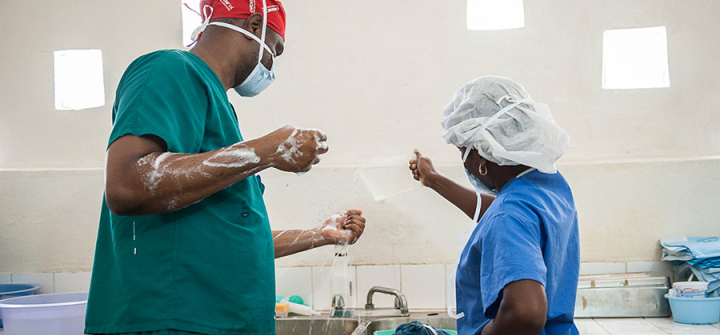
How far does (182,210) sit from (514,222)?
2.14ft

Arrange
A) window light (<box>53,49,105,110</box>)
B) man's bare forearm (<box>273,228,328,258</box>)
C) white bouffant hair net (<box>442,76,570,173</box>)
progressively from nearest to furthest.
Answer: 1. white bouffant hair net (<box>442,76,570,173</box>)
2. man's bare forearm (<box>273,228,328,258</box>)
3. window light (<box>53,49,105,110</box>)

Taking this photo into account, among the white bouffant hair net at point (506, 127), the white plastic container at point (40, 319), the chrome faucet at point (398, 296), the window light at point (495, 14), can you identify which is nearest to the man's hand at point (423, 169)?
the chrome faucet at point (398, 296)

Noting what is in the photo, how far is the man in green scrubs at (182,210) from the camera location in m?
0.99

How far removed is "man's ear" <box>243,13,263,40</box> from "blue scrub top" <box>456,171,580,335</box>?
673 mm

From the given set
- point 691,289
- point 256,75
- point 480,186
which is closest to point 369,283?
point 480,186

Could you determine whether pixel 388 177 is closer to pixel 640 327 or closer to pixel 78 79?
pixel 640 327

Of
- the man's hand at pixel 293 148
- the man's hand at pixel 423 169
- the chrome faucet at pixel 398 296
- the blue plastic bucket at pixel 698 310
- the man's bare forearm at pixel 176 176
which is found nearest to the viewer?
the man's bare forearm at pixel 176 176

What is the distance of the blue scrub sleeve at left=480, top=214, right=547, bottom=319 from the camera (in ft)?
3.56

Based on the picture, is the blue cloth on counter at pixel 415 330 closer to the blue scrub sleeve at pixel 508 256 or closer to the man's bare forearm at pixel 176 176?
the blue scrub sleeve at pixel 508 256

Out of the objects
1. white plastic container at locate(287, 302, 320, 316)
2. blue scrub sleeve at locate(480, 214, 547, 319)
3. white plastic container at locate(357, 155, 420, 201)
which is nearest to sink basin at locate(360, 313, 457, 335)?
white plastic container at locate(287, 302, 320, 316)

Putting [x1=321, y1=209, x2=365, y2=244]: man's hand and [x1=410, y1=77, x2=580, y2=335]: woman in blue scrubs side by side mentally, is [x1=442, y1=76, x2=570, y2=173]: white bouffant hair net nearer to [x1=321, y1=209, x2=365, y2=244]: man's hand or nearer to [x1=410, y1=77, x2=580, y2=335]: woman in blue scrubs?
[x1=410, y1=77, x2=580, y2=335]: woman in blue scrubs

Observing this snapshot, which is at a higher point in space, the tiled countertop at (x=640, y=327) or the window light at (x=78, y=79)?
the window light at (x=78, y=79)

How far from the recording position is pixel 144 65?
1.08m

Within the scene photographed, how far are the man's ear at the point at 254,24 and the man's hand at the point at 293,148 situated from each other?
34 centimetres
